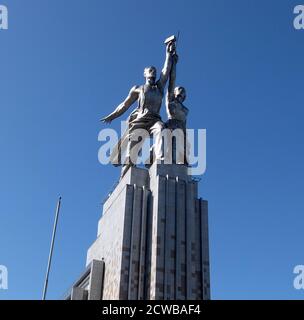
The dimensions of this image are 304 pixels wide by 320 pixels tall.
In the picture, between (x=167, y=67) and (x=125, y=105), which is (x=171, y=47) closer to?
(x=167, y=67)

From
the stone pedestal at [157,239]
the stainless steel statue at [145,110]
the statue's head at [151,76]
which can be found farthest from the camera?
the statue's head at [151,76]

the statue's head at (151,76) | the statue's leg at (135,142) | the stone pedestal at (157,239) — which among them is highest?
the statue's head at (151,76)

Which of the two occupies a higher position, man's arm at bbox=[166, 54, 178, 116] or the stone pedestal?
man's arm at bbox=[166, 54, 178, 116]

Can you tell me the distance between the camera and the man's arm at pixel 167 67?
4772cm

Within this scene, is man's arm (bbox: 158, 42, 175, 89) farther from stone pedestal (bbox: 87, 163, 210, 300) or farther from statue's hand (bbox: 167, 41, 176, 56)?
stone pedestal (bbox: 87, 163, 210, 300)

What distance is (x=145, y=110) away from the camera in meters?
46.7

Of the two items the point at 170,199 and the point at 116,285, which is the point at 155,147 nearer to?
the point at 170,199

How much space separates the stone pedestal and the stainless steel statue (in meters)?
3.26

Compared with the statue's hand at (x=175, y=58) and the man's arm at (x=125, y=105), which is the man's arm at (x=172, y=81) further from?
the man's arm at (x=125, y=105)

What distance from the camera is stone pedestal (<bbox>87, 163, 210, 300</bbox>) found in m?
37.8

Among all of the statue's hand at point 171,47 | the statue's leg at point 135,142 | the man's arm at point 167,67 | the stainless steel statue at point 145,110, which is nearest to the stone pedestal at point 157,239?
the statue's leg at point 135,142

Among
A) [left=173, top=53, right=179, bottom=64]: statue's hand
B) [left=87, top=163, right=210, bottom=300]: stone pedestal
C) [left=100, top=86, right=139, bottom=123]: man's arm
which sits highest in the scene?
[left=173, top=53, right=179, bottom=64]: statue's hand

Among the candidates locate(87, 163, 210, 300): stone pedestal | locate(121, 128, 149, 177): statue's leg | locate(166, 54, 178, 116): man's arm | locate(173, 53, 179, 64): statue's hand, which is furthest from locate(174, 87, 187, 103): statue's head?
locate(87, 163, 210, 300): stone pedestal
